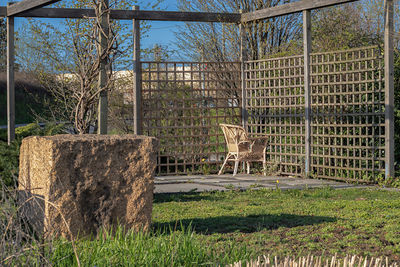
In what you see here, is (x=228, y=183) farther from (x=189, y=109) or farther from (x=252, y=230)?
(x=252, y=230)

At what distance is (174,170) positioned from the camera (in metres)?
9.30

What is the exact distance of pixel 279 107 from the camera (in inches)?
341

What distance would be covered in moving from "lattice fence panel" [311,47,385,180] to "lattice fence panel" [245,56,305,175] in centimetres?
29

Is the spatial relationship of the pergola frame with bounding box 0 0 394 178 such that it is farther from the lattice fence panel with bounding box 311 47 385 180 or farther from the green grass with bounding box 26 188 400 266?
the green grass with bounding box 26 188 400 266

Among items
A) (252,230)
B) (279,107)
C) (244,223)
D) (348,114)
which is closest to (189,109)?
(279,107)

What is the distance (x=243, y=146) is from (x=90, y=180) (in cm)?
492

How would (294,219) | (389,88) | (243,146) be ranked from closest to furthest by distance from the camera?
(294,219) < (389,88) < (243,146)

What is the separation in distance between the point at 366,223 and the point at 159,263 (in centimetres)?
236

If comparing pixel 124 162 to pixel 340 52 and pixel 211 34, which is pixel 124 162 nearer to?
pixel 340 52

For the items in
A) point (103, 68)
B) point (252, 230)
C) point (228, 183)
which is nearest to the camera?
point (252, 230)

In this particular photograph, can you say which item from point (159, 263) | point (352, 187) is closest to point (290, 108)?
point (352, 187)

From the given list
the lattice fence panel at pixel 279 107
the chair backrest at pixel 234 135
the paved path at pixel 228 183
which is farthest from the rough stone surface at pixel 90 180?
the lattice fence panel at pixel 279 107

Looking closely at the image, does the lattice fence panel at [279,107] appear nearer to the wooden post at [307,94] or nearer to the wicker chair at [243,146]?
the wooden post at [307,94]

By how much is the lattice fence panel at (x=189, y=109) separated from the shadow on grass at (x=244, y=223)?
4.07 meters
